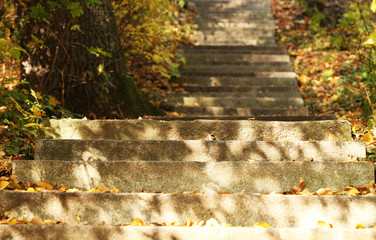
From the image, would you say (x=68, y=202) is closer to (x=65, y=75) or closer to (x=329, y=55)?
(x=65, y=75)

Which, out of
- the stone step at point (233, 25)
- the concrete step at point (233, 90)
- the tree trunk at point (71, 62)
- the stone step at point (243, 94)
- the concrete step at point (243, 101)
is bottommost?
the tree trunk at point (71, 62)

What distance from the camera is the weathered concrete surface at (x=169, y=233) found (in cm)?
217

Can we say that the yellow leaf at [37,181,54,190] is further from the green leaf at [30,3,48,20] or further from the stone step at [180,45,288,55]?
the stone step at [180,45,288,55]

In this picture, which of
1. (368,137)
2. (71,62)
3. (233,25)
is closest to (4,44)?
(71,62)

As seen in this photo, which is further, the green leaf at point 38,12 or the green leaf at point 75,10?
the green leaf at point 38,12

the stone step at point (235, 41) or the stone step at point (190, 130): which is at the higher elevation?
the stone step at point (235, 41)

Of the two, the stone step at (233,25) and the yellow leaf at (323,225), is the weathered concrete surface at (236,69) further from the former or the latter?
the yellow leaf at (323,225)

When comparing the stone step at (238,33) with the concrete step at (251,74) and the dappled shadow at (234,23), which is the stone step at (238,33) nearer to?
the dappled shadow at (234,23)

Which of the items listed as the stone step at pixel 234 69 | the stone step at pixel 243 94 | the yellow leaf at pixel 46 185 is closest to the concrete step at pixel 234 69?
the stone step at pixel 234 69

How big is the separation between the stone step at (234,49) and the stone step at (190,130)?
5.06m

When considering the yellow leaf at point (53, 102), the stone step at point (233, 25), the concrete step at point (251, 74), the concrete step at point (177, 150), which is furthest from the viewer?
the stone step at point (233, 25)

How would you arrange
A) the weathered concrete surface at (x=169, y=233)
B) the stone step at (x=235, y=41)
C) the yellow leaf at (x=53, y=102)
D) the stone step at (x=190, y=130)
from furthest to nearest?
the stone step at (x=235, y=41), the yellow leaf at (x=53, y=102), the stone step at (x=190, y=130), the weathered concrete surface at (x=169, y=233)

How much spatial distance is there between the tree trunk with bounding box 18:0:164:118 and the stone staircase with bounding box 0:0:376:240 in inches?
48.7

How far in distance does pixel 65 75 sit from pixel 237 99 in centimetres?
293
